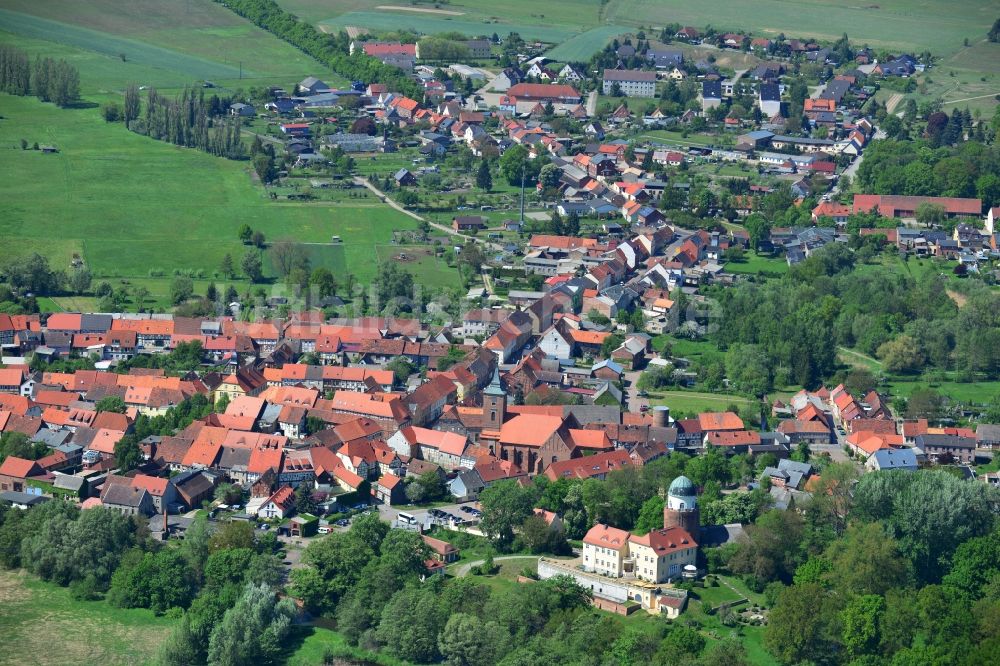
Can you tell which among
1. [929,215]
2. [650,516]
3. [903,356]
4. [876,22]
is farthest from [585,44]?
[650,516]

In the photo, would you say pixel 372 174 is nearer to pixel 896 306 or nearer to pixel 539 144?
pixel 539 144

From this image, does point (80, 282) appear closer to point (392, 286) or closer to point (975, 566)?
point (392, 286)

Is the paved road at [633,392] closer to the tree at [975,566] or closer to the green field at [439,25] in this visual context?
the tree at [975,566]

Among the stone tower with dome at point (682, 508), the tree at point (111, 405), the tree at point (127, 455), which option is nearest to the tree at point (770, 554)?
the stone tower with dome at point (682, 508)

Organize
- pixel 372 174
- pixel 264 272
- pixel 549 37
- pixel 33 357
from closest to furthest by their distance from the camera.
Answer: pixel 33 357, pixel 264 272, pixel 372 174, pixel 549 37

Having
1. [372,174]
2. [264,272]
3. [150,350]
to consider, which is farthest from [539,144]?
[150,350]

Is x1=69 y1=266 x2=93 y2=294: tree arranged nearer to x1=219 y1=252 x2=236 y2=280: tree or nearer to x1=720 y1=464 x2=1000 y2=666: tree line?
x1=219 y1=252 x2=236 y2=280: tree
